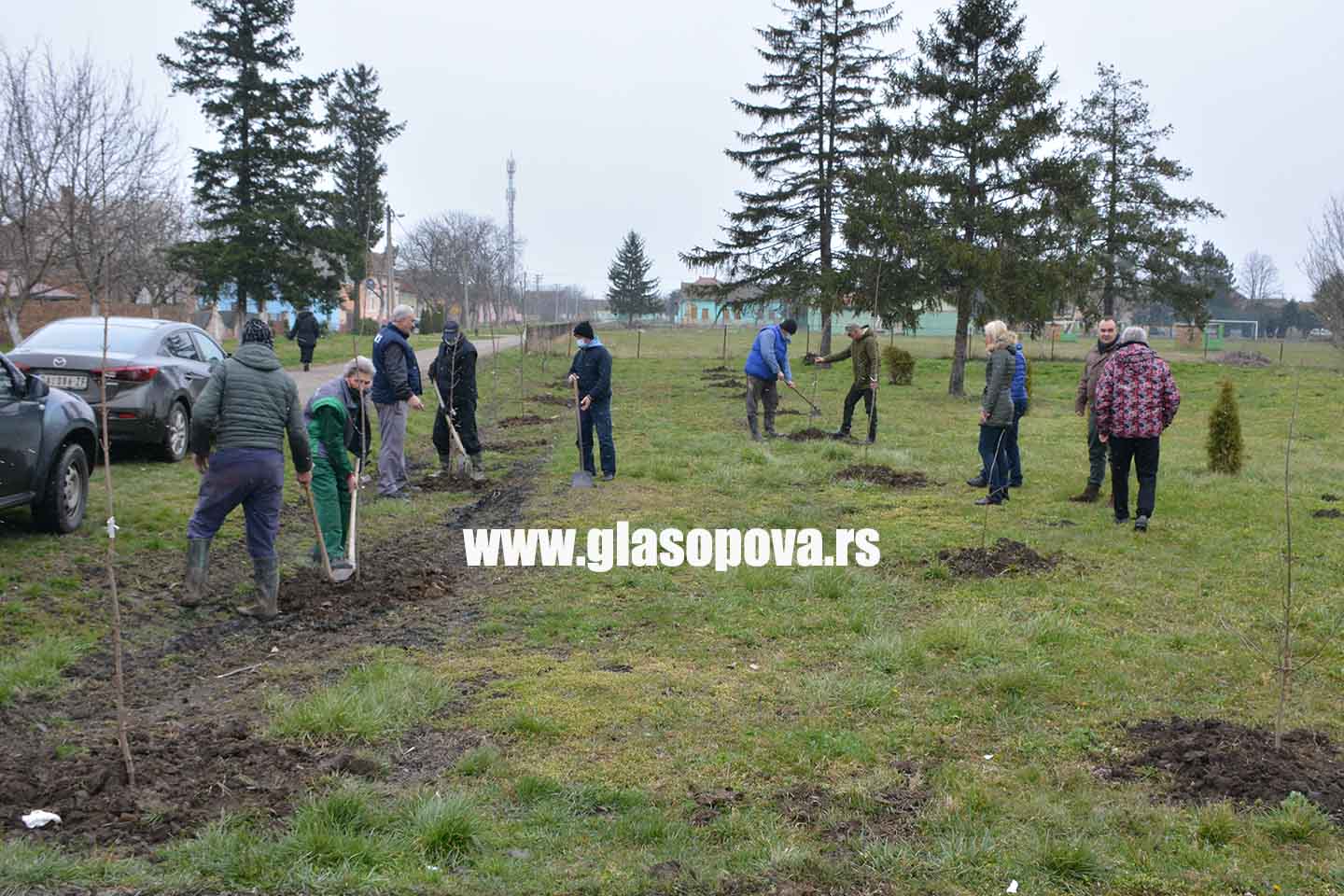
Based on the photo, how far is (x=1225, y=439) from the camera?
1314cm

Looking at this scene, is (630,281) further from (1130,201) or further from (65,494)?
(65,494)

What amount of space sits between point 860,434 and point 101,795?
14045 mm

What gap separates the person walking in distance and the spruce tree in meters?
9.89

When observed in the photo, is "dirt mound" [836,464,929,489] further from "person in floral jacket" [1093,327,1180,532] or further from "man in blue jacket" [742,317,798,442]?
"person in floral jacket" [1093,327,1180,532]

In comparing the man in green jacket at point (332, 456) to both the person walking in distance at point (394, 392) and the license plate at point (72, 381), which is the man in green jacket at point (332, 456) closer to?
the person walking in distance at point (394, 392)

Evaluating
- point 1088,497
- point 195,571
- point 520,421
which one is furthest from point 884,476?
point 520,421

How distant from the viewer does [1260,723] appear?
5.01 metres

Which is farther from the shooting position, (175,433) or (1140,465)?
(175,433)

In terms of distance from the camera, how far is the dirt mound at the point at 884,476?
12195 millimetres

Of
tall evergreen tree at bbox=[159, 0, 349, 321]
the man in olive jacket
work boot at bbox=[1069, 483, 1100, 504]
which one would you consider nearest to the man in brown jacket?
work boot at bbox=[1069, 483, 1100, 504]

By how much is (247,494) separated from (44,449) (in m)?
2.33

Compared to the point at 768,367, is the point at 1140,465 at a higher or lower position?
lower

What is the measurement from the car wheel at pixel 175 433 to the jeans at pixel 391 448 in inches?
93.0

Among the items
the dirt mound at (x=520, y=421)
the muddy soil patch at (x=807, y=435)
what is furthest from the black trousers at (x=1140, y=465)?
the dirt mound at (x=520, y=421)
